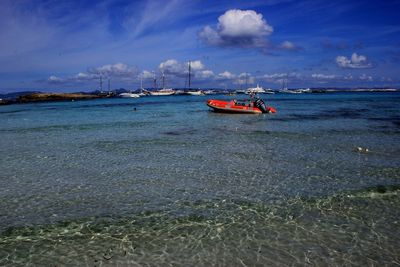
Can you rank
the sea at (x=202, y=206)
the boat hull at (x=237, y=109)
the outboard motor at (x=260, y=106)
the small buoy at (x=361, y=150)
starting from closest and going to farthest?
the sea at (x=202, y=206) → the small buoy at (x=361, y=150) → the boat hull at (x=237, y=109) → the outboard motor at (x=260, y=106)

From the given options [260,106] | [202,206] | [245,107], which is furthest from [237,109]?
[202,206]

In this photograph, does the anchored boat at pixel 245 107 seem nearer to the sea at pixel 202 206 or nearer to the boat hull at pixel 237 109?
the boat hull at pixel 237 109

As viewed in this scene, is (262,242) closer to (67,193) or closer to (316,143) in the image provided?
(67,193)

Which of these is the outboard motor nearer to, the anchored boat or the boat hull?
the anchored boat

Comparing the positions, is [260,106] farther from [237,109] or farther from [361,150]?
[361,150]

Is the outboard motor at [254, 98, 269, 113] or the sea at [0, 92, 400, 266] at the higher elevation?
the outboard motor at [254, 98, 269, 113]

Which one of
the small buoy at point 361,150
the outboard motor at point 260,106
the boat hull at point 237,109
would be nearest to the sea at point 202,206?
the small buoy at point 361,150

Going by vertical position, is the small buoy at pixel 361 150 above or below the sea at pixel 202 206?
above

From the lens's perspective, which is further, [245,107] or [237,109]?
[237,109]

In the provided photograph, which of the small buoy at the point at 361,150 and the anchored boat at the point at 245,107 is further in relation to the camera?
the anchored boat at the point at 245,107

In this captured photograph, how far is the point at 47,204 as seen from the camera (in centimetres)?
1134

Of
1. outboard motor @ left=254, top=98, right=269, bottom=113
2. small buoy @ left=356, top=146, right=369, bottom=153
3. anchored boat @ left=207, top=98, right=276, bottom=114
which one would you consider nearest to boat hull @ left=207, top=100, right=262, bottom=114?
anchored boat @ left=207, top=98, right=276, bottom=114

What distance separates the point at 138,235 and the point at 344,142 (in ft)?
56.5

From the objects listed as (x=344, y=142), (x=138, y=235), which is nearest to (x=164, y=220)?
(x=138, y=235)
